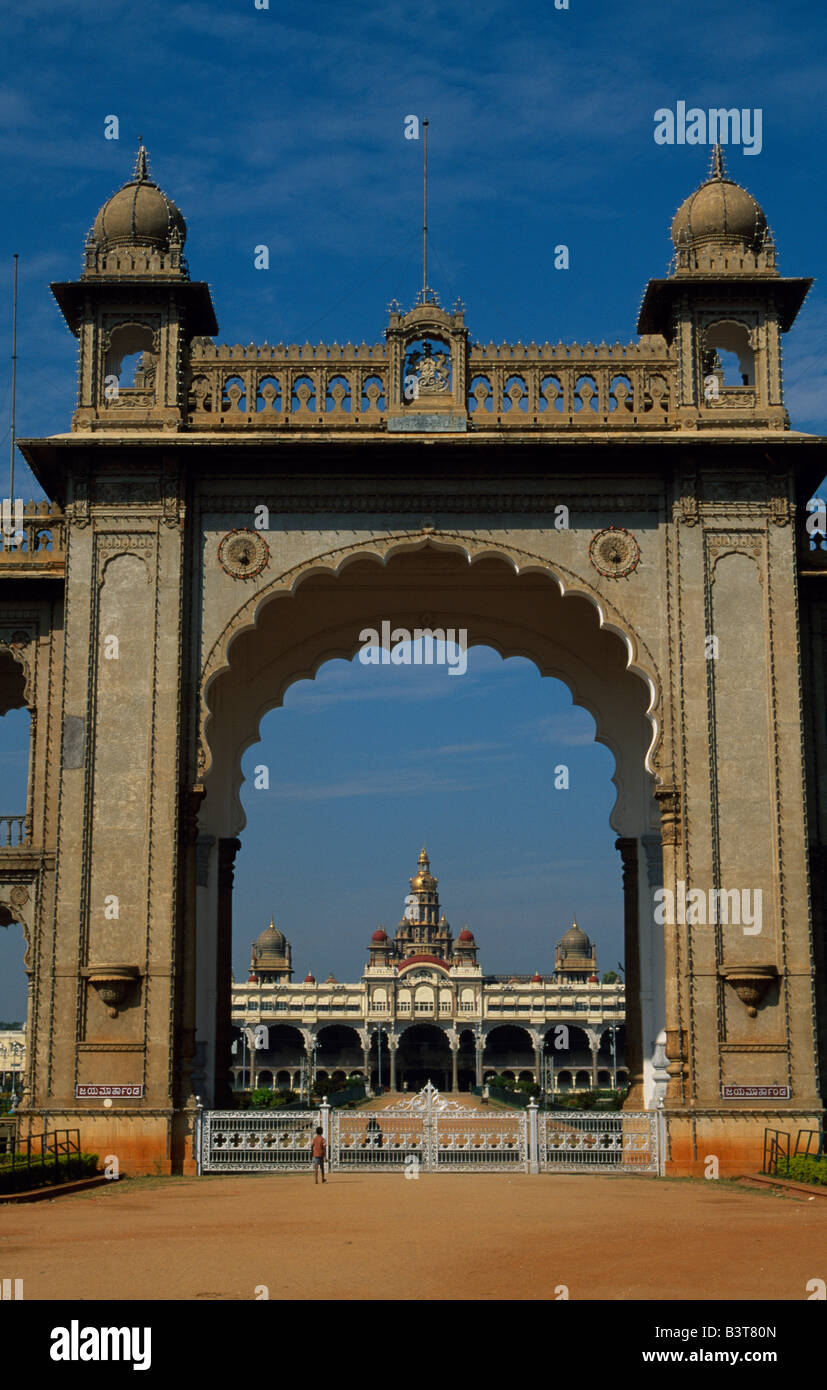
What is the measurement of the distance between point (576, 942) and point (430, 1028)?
15.4m

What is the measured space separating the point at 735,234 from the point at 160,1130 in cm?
1401

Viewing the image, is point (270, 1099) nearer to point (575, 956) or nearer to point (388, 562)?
point (388, 562)

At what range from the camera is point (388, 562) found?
21.8 m

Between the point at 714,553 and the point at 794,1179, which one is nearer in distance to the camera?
the point at 794,1179

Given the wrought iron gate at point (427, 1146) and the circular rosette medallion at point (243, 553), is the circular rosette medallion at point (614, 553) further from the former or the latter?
the wrought iron gate at point (427, 1146)

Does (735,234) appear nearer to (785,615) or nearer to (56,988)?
(785,615)

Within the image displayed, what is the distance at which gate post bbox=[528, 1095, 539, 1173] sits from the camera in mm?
19469

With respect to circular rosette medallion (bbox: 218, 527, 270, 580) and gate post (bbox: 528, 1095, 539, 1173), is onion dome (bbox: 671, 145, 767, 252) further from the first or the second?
gate post (bbox: 528, 1095, 539, 1173)

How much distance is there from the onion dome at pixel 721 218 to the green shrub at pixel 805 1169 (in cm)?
1201

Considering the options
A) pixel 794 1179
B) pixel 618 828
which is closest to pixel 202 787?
pixel 618 828

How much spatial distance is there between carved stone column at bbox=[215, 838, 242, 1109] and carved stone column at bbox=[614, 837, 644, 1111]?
231 inches

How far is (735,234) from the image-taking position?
69.5 ft

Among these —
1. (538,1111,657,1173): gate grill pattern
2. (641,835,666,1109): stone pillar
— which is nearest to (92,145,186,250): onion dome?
(641,835,666,1109): stone pillar
